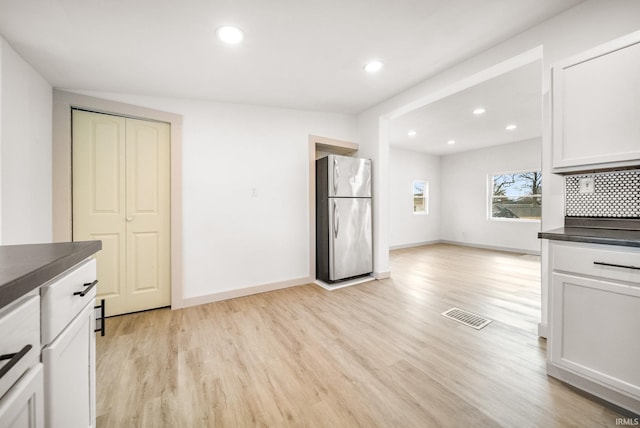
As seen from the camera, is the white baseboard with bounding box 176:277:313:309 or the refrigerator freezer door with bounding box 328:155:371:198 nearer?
the white baseboard with bounding box 176:277:313:309

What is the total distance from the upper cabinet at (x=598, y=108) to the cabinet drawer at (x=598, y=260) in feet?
1.88

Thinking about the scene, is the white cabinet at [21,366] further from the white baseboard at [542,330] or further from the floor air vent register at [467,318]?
the white baseboard at [542,330]

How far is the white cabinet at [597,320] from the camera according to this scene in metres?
1.25

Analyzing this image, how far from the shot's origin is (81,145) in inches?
94.7

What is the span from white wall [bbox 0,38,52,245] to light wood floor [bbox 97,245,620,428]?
3.57 ft

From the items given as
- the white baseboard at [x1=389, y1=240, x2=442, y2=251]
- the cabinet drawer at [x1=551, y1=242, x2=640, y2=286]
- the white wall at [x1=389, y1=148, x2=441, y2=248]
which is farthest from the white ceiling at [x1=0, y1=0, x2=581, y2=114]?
the white baseboard at [x1=389, y1=240, x2=442, y2=251]

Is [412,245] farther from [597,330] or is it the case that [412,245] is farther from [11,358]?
[11,358]

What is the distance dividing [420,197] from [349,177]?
14.0ft

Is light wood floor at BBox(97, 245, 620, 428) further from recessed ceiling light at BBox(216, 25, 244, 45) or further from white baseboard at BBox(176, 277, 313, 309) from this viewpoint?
recessed ceiling light at BBox(216, 25, 244, 45)

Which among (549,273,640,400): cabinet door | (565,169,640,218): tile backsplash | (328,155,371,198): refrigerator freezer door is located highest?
(328,155,371,198): refrigerator freezer door

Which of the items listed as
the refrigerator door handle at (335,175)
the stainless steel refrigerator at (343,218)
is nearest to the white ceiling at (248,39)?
the refrigerator door handle at (335,175)

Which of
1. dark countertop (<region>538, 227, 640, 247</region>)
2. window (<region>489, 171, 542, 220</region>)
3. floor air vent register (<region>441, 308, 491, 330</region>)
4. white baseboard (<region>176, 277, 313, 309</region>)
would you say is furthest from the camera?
window (<region>489, 171, 542, 220</region>)

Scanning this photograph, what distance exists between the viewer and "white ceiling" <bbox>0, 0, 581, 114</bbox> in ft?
5.28

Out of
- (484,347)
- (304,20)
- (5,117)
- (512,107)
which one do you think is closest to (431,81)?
(304,20)
